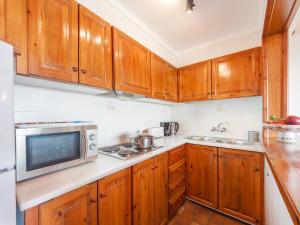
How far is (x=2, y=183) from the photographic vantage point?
529mm

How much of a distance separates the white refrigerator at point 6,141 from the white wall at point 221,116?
93.4 inches

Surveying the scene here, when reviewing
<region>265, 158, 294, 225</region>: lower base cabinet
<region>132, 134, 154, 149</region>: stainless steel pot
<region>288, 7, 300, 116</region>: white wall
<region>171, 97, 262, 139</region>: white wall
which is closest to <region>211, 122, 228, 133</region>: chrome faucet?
<region>171, 97, 262, 139</region>: white wall

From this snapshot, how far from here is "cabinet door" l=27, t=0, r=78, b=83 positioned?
0.84 meters

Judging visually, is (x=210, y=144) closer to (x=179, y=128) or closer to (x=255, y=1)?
(x=179, y=128)

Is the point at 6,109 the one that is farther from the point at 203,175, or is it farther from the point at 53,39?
the point at 203,175

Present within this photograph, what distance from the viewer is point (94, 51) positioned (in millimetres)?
1171

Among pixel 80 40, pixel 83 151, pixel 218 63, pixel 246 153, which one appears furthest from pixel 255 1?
pixel 83 151

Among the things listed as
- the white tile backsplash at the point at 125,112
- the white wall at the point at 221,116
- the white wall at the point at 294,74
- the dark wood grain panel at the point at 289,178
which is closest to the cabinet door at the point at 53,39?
the white tile backsplash at the point at 125,112

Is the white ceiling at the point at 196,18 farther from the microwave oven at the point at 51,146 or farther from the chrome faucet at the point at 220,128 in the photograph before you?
the microwave oven at the point at 51,146

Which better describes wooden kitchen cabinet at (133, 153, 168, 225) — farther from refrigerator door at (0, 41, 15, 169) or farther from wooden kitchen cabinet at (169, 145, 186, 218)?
refrigerator door at (0, 41, 15, 169)

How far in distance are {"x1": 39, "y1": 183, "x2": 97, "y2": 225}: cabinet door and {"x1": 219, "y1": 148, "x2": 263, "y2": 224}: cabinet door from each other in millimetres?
1527

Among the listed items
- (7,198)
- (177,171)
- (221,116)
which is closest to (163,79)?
(221,116)

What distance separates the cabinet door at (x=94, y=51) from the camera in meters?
1.10

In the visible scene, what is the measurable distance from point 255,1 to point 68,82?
2.06 metres
